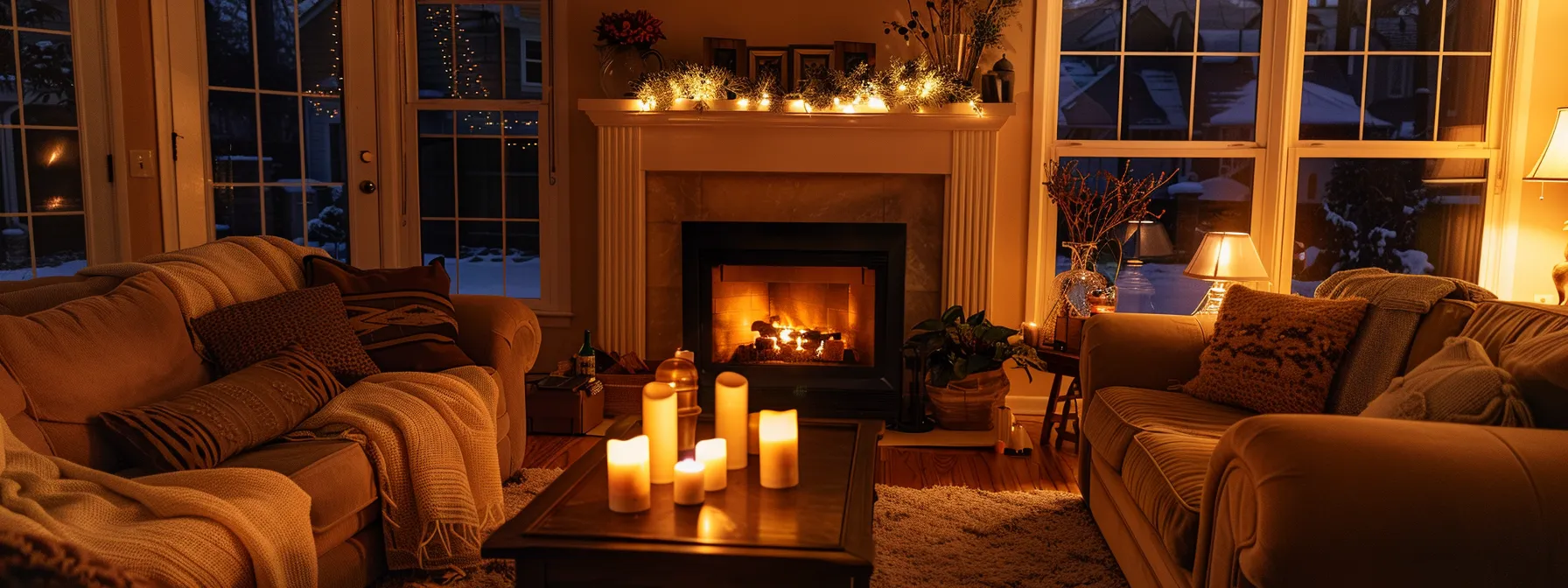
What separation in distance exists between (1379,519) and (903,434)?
263 cm

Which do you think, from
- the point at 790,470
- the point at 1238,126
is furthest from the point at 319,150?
the point at 1238,126

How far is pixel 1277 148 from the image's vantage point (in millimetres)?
4492

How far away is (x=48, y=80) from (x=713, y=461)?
3.53 metres

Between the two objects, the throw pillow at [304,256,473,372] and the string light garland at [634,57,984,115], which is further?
the string light garland at [634,57,984,115]

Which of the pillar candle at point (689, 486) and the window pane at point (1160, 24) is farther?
the window pane at point (1160, 24)

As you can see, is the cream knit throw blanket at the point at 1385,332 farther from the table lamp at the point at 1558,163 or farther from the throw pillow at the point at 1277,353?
the table lamp at the point at 1558,163

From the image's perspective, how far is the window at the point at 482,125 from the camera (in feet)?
15.8

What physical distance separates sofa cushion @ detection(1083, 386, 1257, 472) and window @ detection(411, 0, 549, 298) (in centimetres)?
276

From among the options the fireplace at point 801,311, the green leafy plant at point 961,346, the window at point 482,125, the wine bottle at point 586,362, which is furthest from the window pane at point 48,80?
the green leafy plant at point 961,346

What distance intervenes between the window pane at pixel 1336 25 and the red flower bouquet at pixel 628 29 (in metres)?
2.69

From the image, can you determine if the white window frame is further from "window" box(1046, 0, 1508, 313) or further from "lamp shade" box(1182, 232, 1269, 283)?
"lamp shade" box(1182, 232, 1269, 283)

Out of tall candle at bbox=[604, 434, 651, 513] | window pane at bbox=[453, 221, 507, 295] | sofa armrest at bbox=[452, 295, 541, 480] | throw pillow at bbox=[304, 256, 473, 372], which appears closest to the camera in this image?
tall candle at bbox=[604, 434, 651, 513]

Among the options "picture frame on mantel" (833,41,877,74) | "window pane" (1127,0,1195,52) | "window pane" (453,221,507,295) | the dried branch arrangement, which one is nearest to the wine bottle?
"window pane" (453,221,507,295)

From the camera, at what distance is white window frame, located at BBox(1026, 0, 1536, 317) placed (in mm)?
4418
